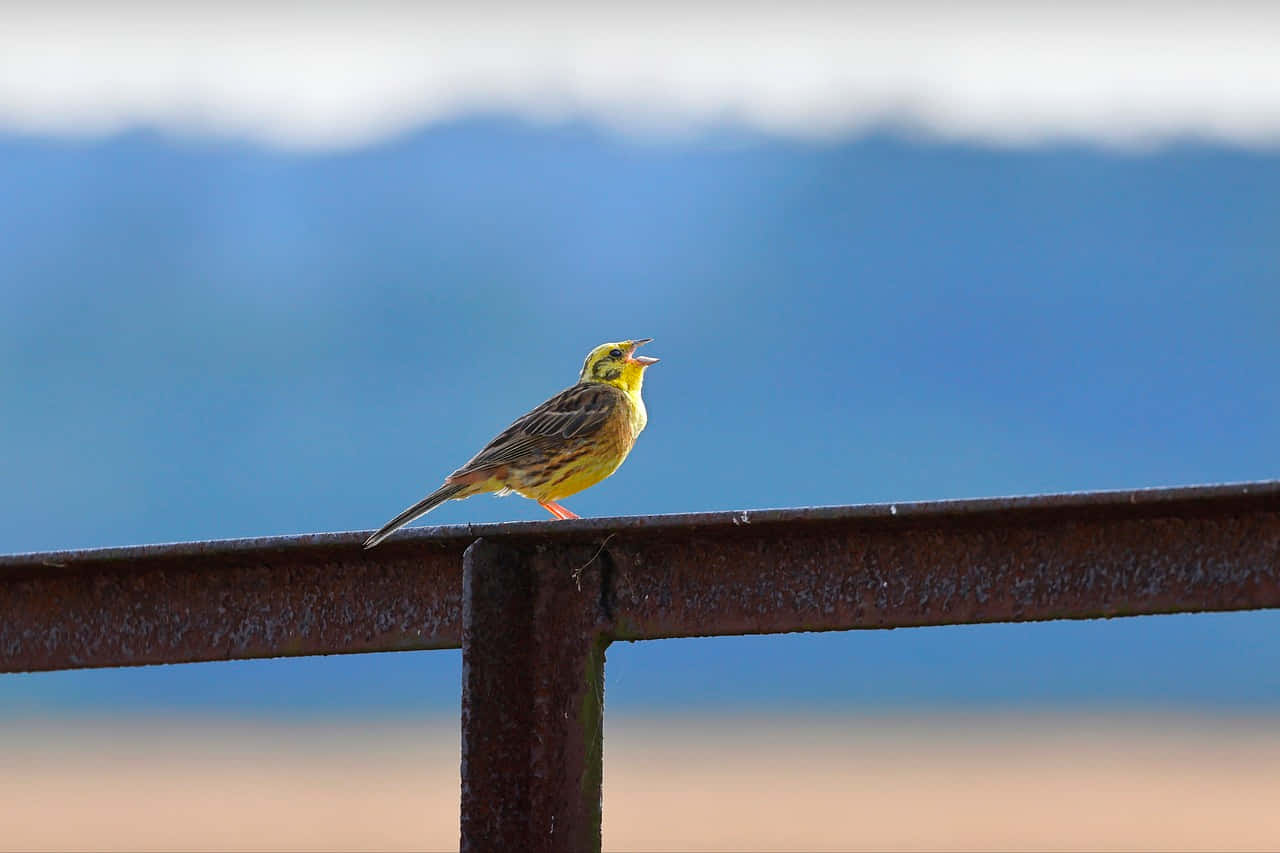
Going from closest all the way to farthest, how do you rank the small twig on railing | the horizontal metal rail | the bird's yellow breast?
the horizontal metal rail → the small twig on railing → the bird's yellow breast

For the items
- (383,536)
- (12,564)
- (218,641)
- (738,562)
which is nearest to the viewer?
(738,562)

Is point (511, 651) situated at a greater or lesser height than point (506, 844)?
greater

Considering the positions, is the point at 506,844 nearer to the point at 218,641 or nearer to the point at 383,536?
the point at 383,536

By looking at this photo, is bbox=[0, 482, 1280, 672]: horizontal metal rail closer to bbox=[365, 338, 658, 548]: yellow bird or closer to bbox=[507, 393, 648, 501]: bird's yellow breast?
bbox=[365, 338, 658, 548]: yellow bird

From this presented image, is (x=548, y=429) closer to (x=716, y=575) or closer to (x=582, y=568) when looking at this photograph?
(x=582, y=568)

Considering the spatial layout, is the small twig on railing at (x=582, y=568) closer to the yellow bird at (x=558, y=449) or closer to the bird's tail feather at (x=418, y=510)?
the bird's tail feather at (x=418, y=510)

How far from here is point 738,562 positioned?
3859 millimetres

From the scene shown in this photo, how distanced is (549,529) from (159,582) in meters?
1.35

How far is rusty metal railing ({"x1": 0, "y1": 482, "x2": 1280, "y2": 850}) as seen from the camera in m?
3.48

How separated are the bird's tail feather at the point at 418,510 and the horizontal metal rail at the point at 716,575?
52 mm

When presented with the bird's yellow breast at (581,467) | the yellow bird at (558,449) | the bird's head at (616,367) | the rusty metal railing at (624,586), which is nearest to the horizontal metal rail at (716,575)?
the rusty metal railing at (624,586)

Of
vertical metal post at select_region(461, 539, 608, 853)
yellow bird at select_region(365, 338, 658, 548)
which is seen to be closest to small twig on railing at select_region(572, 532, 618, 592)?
vertical metal post at select_region(461, 539, 608, 853)

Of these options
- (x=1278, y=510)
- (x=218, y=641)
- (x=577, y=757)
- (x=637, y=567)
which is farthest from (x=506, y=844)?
(x=1278, y=510)

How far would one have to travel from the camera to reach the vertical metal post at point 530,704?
377cm
